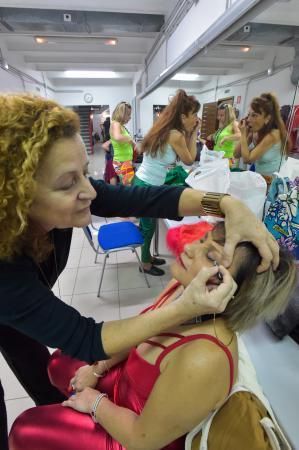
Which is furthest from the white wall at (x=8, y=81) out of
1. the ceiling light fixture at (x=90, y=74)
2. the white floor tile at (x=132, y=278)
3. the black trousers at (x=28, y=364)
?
the black trousers at (x=28, y=364)

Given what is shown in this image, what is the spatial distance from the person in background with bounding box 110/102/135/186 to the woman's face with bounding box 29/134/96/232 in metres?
3.02

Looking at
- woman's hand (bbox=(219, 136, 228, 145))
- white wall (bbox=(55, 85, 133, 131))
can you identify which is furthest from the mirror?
white wall (bbox=(55, 85, 133, 131))

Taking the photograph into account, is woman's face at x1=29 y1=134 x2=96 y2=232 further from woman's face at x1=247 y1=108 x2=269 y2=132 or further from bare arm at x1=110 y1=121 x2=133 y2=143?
bare arm at x1=110 y1=121 x2=133 y2=143

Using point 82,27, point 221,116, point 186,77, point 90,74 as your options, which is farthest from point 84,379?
point 90,74

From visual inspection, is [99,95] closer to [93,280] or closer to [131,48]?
[131,48]

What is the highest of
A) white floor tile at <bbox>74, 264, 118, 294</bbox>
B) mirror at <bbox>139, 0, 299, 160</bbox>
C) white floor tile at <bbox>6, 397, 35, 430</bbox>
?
mirror at <bbox>139, 0, 299, 160</bbox>

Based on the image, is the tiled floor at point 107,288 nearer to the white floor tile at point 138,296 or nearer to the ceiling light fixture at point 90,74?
the white floor tile at point 138,296

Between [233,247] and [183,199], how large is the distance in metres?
0.35

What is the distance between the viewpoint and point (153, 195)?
1042 mm

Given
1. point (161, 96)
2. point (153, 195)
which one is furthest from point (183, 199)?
point (161, 96)

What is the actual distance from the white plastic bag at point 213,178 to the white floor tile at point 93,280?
1.36 meters

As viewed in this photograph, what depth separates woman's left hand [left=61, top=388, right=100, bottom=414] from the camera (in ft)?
2.80

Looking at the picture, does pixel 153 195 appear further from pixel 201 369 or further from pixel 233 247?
pixel 201 369

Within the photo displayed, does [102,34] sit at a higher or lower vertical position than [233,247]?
higher
